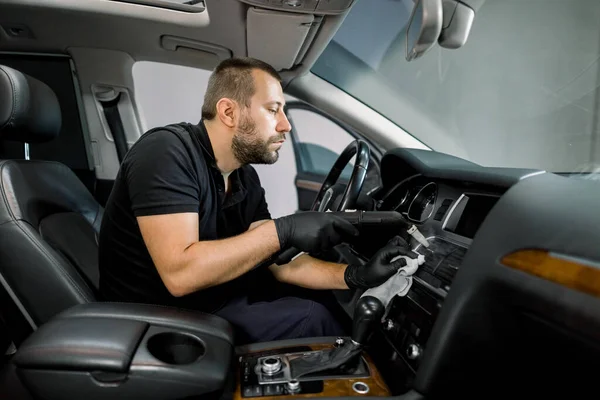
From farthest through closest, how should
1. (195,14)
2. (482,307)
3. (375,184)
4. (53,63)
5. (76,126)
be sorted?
(76,126)
(53,63)
(375,184)
(195,14)
(482,307)

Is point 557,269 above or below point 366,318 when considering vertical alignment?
above

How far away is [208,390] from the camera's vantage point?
3.02ft

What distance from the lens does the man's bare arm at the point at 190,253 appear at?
47.0 inches

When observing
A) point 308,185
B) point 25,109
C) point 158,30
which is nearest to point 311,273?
point 25,109

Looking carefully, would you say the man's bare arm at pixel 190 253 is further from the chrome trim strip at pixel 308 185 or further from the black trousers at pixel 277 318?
the chrome trim strip at pixel 308 185

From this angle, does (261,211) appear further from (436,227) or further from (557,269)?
(557,269)

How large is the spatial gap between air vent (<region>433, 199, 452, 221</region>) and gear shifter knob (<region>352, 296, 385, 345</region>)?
31 cm

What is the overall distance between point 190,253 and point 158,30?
1.44 metres

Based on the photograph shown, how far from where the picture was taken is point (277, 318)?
145cm

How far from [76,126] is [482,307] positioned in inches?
106

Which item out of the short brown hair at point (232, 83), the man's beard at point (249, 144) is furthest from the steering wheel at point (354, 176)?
the short brown hair at point (232, 83)

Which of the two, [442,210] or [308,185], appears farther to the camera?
[308,185]

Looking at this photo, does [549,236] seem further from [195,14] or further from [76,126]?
[76,126]

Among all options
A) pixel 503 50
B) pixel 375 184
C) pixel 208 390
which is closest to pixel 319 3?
pixel 375 184
